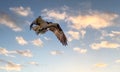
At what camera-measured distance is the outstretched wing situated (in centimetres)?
2545

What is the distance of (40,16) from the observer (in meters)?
28.5

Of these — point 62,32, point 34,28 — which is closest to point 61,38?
point 62,32

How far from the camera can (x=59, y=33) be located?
26109mm

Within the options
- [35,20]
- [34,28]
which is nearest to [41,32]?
[34,28]

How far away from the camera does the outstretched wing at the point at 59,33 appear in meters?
25.5

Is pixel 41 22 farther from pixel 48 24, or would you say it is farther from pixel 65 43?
pixel 65 43

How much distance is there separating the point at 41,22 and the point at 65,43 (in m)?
3.14

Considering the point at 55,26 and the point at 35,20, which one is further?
the point at 35,20

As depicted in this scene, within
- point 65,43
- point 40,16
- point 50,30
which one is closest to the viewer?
point 65,43

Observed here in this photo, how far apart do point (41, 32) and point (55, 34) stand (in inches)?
61.5

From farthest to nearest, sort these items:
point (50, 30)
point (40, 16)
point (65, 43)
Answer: point (40, 16) < point (50, 30) < point (65, 43)

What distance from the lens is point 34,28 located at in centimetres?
2578

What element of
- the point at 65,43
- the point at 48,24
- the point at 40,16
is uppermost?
the point at 40,16

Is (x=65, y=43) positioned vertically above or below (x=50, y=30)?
below
